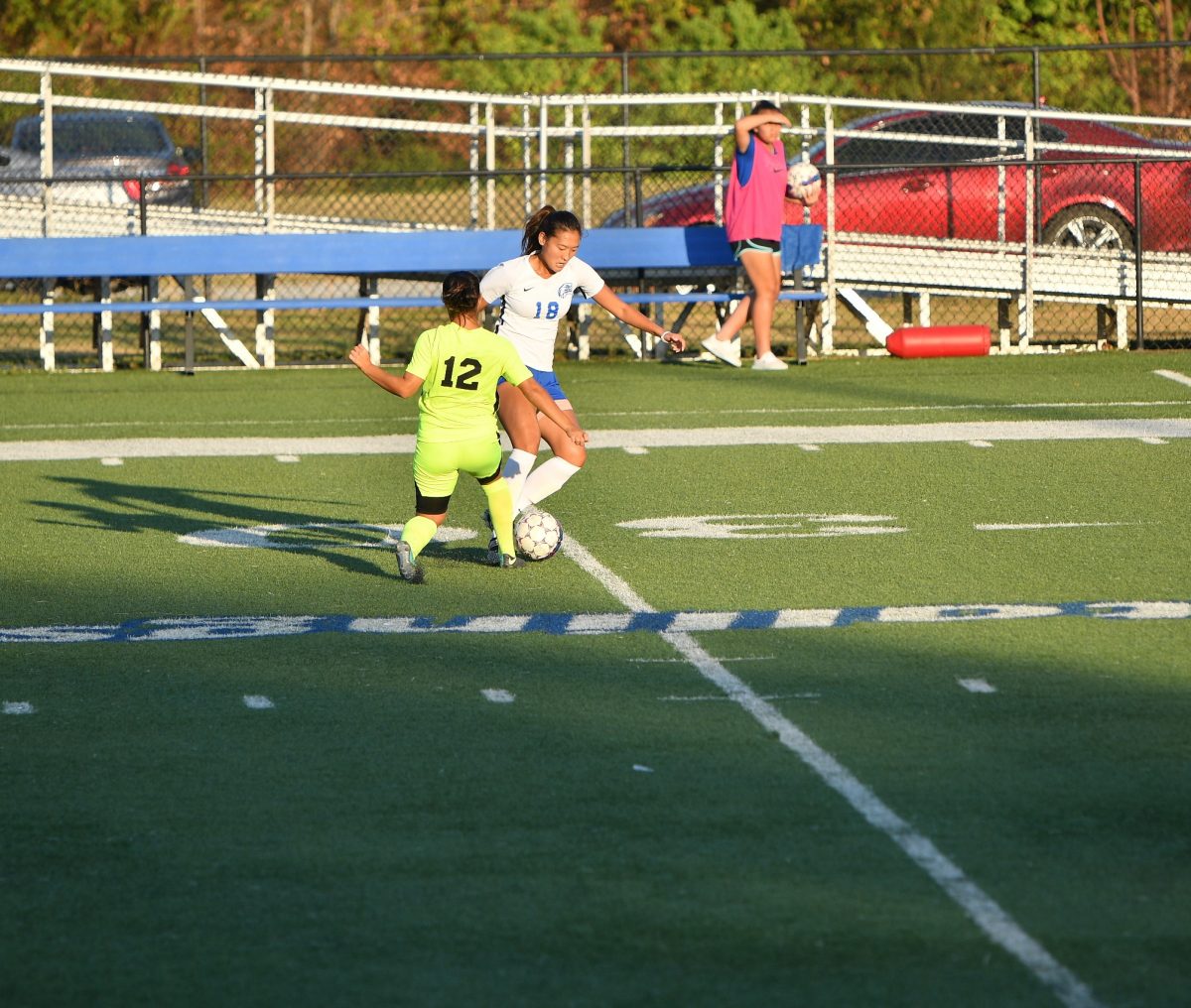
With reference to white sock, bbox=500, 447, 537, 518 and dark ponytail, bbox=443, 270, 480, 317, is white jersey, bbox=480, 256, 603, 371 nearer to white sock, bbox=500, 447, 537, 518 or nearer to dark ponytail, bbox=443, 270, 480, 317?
white sock, bbox=500, 447, 537, 518

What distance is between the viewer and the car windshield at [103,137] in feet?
77.0

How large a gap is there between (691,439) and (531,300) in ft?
13.3

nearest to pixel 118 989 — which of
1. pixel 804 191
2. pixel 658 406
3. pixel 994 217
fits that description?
pixel 658 406

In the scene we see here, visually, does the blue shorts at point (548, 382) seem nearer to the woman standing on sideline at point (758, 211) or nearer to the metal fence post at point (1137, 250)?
the woman standing on sideline at point (758, 211)

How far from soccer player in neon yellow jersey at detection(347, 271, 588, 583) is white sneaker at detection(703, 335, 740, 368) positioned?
26.9 ft

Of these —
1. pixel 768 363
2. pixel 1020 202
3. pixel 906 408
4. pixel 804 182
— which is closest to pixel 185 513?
pixel 906 408

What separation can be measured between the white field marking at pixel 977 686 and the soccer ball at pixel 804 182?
10286mm

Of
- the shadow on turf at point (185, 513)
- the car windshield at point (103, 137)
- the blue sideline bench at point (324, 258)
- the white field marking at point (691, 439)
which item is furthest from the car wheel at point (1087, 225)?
the shadow on turf at point (185, 513)

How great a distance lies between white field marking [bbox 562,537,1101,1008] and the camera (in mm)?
4449

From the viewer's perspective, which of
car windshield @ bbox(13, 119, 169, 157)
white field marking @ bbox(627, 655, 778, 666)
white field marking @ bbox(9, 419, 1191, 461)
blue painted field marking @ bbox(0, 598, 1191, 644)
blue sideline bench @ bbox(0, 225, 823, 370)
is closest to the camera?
white field marking @ bbox(627, 655, 778, 666)

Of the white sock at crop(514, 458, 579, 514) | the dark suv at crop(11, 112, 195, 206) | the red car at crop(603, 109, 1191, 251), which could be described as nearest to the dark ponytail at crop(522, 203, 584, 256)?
the white sock at crop(514, 458, 579, 514)

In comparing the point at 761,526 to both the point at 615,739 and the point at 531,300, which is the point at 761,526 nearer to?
the point at 531,300

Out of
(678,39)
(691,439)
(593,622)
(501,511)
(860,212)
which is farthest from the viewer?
(678,39)

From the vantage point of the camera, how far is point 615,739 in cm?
635
